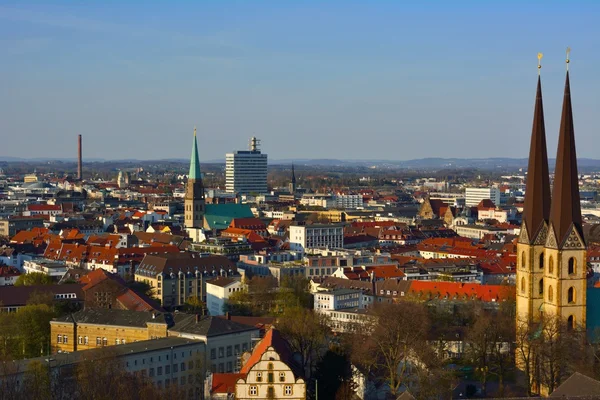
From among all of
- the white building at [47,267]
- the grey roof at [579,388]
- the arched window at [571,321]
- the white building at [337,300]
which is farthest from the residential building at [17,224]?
the grey roof at [579,388]

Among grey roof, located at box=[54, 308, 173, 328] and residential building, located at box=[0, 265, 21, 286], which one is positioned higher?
grey roof, located at box=[54, 308, 173, 328]

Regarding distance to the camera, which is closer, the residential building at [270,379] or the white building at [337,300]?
the residential building at [270,379]

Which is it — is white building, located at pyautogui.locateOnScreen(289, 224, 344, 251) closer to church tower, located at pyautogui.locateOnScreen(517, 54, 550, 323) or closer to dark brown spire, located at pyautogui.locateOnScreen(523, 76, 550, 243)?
church tower, located at pyautogui.locateOnScreen(517, 54, 550, 323)

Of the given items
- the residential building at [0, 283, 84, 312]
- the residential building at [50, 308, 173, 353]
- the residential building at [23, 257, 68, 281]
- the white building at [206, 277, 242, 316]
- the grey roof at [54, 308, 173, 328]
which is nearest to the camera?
the residential building at [50, 308, 173, 353]

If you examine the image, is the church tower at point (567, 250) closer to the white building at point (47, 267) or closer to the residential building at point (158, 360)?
the residential building at point (158, 360)

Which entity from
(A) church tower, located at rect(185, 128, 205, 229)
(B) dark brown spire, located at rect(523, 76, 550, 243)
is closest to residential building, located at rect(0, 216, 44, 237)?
(A) church tower, located at rect(185, 128, 205, 229)

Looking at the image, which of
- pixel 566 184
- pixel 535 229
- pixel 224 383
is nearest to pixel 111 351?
pixel 224 383
